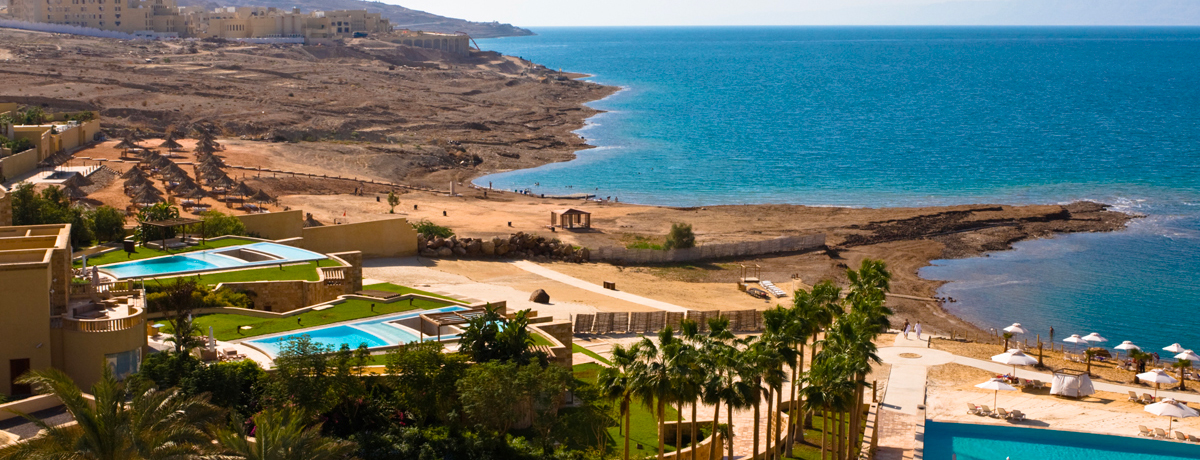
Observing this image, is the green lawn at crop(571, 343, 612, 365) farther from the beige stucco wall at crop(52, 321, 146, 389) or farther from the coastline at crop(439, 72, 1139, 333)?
the beige stucco wall at crop(52, 321, 146, 389)

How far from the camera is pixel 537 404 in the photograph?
83.6 feet

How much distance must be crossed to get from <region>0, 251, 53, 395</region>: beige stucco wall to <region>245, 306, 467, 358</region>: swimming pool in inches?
225

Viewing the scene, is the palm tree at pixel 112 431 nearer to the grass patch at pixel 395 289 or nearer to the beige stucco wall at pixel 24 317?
the beige stucco wall at pixel 24 317

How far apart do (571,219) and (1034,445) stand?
Result: 3489 centimetres

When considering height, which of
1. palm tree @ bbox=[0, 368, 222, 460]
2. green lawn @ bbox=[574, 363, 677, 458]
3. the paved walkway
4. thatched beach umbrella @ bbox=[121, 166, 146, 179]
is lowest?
the paved walkway

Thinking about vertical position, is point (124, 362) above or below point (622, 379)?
below

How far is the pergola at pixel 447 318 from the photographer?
98.7ft

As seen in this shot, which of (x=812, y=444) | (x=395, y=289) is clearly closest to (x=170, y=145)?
(x=395, y=289)

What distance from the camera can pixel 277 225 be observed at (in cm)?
4672

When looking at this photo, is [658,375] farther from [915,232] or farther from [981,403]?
[915,232]

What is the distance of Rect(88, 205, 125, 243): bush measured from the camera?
40812mm

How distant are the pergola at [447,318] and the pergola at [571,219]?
28516 mm

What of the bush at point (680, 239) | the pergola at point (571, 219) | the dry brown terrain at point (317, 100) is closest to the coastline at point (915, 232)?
the pergola at point (571, 219)

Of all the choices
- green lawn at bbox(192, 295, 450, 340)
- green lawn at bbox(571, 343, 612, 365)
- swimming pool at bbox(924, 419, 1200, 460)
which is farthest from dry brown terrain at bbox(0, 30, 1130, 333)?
green lawn at bbox(192, 295, 450, 340)
